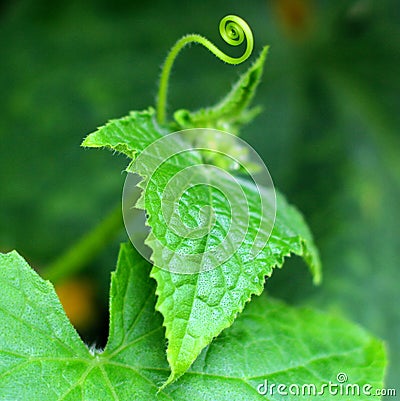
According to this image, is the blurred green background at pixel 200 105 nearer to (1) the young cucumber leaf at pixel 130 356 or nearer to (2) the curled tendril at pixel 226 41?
(1) the young cucumber leaf at pixel 130 356

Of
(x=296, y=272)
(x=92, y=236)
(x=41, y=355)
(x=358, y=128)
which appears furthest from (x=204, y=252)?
(x=358, y=128)

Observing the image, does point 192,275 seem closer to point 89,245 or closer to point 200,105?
point 89,245

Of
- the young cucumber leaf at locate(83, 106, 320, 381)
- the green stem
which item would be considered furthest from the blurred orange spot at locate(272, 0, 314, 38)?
the young cucumber leaf at locate(83, 106, 320, 381)

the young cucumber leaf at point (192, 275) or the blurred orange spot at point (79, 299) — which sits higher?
the young cucumber leaf at point (192, 275)

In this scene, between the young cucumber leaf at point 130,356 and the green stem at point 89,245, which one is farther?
the green stem at point 89,245

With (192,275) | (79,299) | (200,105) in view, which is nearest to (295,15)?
(200,105)

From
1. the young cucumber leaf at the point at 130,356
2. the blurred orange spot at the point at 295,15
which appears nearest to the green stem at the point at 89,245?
the young cucumber leaf at the point at 130,356

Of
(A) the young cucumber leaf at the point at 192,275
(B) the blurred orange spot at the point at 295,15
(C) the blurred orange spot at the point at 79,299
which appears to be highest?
(B) the blurred orange spot at the point at 295,15
